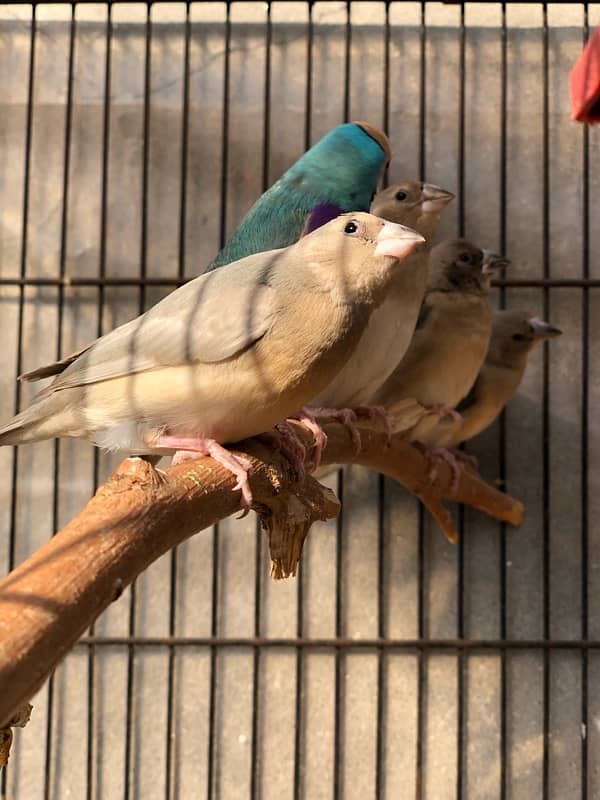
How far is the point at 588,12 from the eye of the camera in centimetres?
206

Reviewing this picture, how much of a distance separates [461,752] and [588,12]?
4.95ft

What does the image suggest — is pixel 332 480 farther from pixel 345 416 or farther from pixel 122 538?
pixel 122 538

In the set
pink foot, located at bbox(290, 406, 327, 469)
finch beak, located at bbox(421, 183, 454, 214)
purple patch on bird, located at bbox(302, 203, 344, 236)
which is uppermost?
finch beak, located at bbox(421, 183, 454, 214)

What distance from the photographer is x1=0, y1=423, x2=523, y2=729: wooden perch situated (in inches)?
27.4

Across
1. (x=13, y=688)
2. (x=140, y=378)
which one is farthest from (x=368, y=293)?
(x=13, y=688)

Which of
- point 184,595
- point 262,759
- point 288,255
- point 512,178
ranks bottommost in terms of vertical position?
point 262,759

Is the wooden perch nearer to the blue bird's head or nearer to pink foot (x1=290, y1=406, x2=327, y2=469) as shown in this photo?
pink foot (x1=290, y1=406, x2=327, y2=469)

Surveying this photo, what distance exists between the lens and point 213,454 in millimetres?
1081

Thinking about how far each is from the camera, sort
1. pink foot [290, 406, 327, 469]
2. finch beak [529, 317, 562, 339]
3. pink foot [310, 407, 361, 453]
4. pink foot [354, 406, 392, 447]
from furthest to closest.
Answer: finch beak [529, 317, 562, 339] < pink foot [354, 406, 392, 447] < pink foot [310, 407, 361, 453] < pink foot [290, 406, 327, 469]

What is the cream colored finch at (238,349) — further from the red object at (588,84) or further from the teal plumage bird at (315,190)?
the teal plumage bird at (315,190)

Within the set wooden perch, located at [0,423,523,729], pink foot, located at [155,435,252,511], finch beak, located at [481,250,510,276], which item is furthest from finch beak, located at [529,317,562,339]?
pink foot, located at [155,435,252,511]

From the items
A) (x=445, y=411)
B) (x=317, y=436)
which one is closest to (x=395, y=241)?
(x=317, y=436)

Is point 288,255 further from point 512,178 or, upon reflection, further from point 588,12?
point 588,12

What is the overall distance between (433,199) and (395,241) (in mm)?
658
